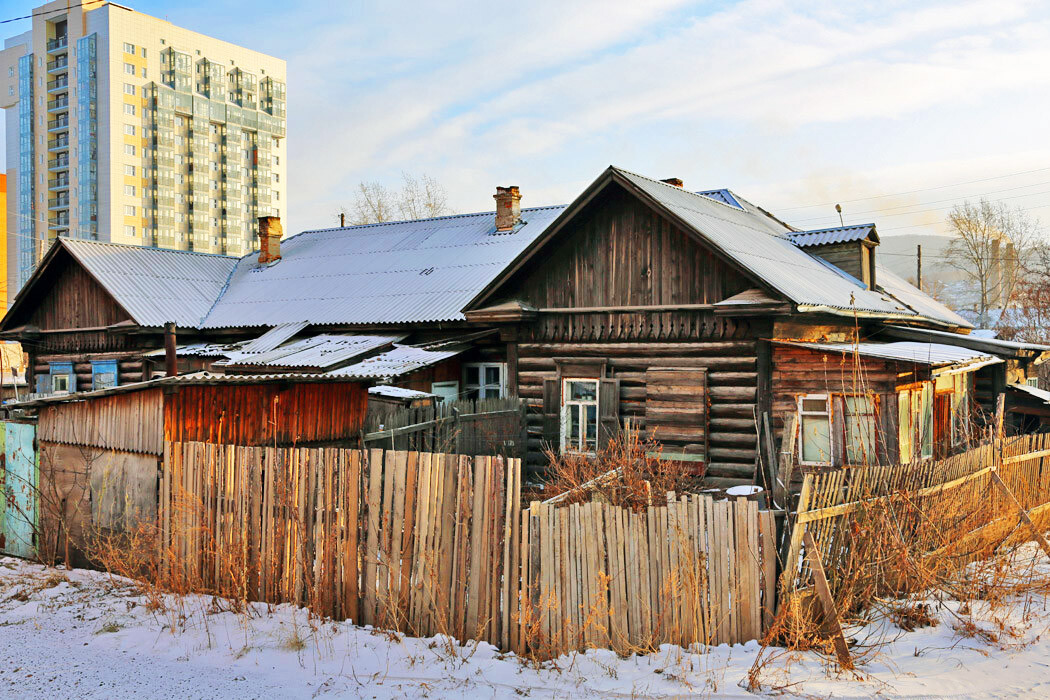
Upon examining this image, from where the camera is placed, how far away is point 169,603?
781cm

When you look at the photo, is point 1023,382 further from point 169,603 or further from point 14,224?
point 14,224

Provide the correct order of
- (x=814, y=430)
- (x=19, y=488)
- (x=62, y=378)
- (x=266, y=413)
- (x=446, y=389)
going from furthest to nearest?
(x=62, y=378) → (x=446, y=389) → (x=814, y=430) → (x=19, y=488) → (x=266, y=413)

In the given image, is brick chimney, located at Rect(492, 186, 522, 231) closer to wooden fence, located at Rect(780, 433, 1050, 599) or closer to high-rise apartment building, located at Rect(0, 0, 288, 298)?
wooden fence, located at Rect(780, 433, 1050, 599)

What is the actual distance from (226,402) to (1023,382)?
882 inches

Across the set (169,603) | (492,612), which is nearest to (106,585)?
(169,603)

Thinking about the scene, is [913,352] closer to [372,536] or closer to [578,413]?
[578,413]

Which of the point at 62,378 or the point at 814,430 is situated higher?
the point at 62,378

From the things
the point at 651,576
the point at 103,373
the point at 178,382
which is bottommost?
the point at 651,576

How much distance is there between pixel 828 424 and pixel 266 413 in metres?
9.74

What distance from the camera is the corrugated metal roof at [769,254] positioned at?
574 inches

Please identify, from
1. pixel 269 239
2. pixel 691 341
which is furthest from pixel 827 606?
pixel 269 239

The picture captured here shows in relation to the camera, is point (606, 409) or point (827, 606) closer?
point (827, 606)

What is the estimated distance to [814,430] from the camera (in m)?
14.2

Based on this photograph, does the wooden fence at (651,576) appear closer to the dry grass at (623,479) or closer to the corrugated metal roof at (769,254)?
the dry grass at (623,479)
